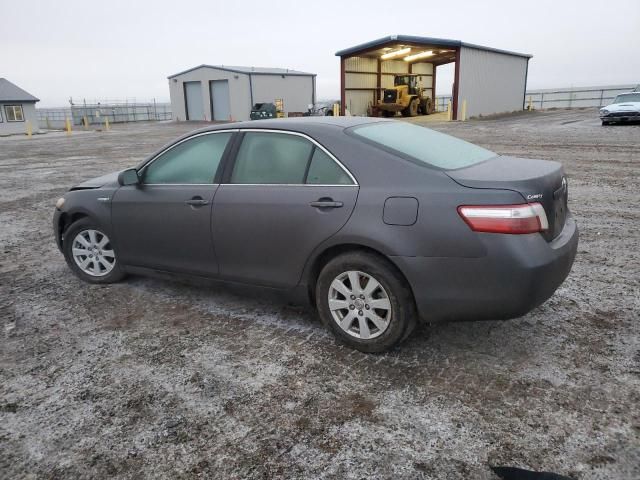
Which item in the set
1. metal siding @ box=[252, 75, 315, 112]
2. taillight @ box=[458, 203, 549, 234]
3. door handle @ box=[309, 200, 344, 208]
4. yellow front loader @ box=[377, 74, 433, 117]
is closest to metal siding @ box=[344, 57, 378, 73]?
yellow front loader @ box=[377, 74, 433, 117]

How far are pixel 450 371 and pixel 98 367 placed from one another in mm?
2339

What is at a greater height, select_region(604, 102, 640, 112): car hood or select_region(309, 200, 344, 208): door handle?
select_region(604, 102, 640, 112): car hood

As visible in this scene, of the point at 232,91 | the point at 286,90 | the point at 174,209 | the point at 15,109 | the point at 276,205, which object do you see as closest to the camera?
the point at 276,205

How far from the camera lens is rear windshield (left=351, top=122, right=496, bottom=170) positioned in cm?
342

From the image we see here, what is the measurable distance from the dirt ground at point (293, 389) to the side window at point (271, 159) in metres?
0.93

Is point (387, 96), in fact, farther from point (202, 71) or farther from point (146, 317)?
point (146, 317)

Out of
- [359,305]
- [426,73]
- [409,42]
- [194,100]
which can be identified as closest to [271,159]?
[359,305]

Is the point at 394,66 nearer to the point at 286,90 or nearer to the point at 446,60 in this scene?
the point at 446,60

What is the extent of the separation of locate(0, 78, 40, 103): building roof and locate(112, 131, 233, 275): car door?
4303cm

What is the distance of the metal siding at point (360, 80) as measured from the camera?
32312mm

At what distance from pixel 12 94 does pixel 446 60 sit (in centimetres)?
3465

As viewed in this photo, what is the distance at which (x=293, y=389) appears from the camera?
307 cm

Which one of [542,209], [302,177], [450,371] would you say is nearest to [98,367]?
[302,177]

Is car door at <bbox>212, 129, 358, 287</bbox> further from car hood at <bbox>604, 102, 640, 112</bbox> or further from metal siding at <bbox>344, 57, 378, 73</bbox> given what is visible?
metal siding at <bbox>344, 57, 378, 73</bbox>
